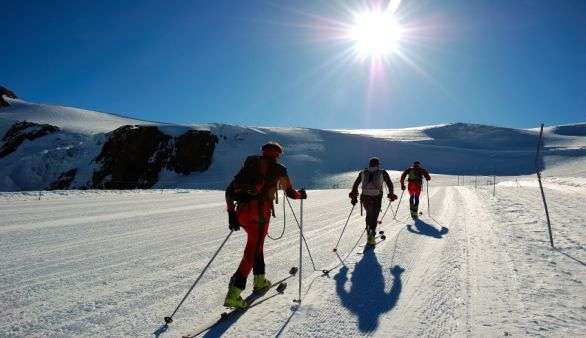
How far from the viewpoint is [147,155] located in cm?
7206

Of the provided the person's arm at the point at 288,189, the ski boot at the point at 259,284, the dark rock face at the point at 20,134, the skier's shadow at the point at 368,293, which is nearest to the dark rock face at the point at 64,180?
the dark rock face at the point at 20,134

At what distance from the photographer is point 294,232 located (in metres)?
12.2

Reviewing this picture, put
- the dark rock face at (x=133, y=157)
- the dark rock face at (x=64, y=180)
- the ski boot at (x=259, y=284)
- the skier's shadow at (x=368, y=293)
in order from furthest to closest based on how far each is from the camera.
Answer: the dark rock face at (x=133, y=157) < the dark rock face at (x=64, y=180) < the ski boot at (x=259, y=284) < the skier's shadow at (x=368, y=293)

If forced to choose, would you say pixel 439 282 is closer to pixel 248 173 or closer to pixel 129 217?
pixel 248 173

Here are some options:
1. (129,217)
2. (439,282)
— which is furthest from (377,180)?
(129,217)

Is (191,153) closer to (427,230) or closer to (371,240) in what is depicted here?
(427,230)

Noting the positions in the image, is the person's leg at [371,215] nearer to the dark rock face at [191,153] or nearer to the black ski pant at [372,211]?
the black ski pant at [372,211]

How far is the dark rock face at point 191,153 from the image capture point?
7012cm

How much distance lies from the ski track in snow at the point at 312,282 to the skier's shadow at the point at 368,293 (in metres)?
0.02

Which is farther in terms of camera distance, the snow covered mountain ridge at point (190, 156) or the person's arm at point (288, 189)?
the snow covered mountain ridge at point (190, 156)

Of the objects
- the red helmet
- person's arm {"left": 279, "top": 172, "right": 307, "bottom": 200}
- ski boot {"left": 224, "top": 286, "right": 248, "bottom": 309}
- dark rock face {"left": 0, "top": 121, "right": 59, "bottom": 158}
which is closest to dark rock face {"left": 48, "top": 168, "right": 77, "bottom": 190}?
dark rock face {"left": 0, "top": 121, "right": 59, "bottom": 158}

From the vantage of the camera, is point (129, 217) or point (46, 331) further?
point (129, 217)

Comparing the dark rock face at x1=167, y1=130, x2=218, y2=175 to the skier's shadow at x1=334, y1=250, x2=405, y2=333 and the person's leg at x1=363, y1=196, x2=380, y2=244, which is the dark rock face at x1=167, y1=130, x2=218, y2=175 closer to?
the person's leg at x1=363, y1=196, x2=380, y2=244

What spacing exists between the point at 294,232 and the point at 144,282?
19.5 ft
